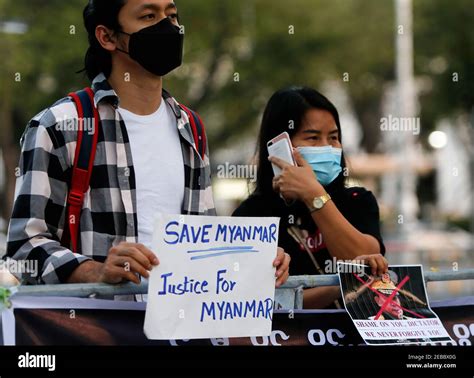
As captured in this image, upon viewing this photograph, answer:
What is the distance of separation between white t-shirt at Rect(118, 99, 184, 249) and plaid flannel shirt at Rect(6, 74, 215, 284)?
0.10ft

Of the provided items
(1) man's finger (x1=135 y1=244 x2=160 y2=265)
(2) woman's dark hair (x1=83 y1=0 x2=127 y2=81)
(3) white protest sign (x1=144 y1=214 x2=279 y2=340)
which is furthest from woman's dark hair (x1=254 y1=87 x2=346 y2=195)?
(1) man's finger (x1=135 y1=244 x2=160 y2=265)

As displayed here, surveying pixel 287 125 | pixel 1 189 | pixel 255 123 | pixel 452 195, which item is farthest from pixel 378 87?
pixel 287 125

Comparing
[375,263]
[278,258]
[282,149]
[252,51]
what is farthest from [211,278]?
[252,51]

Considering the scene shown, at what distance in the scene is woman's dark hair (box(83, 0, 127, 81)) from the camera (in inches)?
158

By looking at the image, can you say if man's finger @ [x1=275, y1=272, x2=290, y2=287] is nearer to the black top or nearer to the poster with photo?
the poster with photo

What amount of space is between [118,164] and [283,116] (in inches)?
→ 41.4

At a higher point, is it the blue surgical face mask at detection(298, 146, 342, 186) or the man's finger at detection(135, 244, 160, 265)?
the blue surgical face mask at detection(298, 146, 342, 186)

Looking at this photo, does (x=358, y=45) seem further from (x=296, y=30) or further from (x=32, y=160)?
(x=32, y=160)

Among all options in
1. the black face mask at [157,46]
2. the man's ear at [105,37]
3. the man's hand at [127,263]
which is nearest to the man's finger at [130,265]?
the man's hand at [127,263]

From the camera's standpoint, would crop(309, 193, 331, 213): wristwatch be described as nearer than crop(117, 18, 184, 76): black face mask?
No

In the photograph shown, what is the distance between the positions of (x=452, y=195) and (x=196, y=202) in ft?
163

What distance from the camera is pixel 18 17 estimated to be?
Answer: 2455 cm

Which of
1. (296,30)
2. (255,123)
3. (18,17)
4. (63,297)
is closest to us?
(63,297)

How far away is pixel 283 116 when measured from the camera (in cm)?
456
